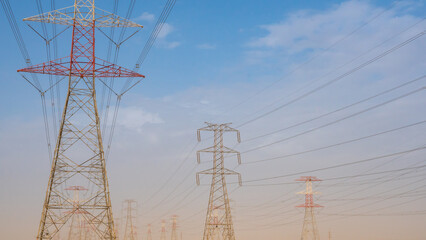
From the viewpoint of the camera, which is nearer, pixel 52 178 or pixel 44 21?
pixel 52 178

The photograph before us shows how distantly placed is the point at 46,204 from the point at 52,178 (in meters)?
1.54

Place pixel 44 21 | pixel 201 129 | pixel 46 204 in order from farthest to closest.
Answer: pixel 201 129 → pixel 44 21 → pixel 46 204

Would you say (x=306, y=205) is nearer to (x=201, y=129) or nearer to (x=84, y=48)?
(x=201, y=129)

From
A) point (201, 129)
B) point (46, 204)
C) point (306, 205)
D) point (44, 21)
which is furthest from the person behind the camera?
point (306, 205)

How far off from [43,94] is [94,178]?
6.93 m

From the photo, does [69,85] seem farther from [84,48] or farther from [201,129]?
[201,129]

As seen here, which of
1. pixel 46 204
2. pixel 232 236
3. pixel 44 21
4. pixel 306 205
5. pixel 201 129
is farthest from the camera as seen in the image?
pixel 306 205

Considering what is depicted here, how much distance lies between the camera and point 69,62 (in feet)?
109

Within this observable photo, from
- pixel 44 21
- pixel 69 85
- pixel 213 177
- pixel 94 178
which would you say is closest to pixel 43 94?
pixel 69 85

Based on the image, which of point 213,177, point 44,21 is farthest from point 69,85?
point 213,177

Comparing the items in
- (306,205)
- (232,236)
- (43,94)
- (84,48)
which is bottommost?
(232,236)

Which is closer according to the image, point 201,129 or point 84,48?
point 84,48

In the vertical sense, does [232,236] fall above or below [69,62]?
below

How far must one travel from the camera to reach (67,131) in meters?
31.6
